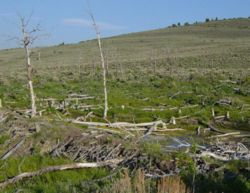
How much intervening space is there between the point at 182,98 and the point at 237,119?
26.4ft

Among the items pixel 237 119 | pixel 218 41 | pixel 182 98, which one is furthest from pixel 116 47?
pixel 237 119

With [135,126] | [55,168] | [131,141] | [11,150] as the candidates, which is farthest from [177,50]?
[55,168]

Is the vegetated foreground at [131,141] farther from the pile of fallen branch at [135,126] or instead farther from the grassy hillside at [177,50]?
the grassy hillside at [177,50]

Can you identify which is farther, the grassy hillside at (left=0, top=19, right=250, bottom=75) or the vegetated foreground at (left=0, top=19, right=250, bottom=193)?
the grassy hillside at (left=0, top=19, right=250, bottom=75)

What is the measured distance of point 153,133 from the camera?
20.6 meters

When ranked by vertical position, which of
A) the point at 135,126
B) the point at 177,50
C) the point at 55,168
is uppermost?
the point at 55,168

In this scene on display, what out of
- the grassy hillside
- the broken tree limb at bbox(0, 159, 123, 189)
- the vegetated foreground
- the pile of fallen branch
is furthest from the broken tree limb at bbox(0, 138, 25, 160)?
the grassy hillside

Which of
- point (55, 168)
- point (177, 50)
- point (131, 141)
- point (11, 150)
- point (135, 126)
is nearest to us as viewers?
point (55, 168)

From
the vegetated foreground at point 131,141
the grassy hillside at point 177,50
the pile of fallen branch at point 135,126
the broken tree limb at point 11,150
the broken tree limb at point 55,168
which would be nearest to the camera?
the vegetated foreground at point 131,141

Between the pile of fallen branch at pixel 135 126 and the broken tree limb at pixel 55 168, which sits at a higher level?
the broken tree limb at pixel 55 168

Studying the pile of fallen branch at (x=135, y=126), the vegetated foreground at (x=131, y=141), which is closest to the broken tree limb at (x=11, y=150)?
the vegetated foreground at (x=131, y=141)

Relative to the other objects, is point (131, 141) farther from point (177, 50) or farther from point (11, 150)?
point (177, 50)

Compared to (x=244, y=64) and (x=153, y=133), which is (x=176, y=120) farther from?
(x=244, y=64)

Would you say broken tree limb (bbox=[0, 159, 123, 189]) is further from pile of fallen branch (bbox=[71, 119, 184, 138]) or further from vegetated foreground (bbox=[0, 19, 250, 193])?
pile of fallen branch (bbox=[71, 119, 184, 138])
